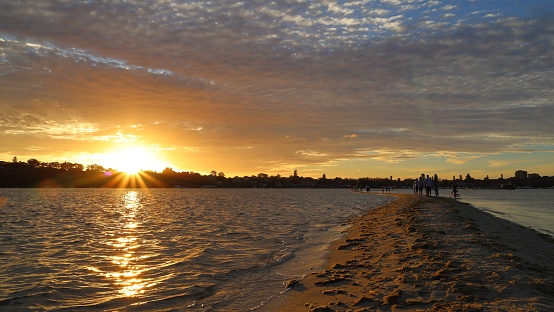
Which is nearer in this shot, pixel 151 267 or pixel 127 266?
pixel 151 267

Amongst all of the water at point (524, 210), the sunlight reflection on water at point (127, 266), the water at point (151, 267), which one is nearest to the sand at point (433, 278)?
the water at point (151, 267)

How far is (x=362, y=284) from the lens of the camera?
1001 centimetres

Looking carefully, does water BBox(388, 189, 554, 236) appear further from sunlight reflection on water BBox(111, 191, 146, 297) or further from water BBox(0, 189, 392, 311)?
sunlight reflection on water BBox(111, 191, 146, 297)

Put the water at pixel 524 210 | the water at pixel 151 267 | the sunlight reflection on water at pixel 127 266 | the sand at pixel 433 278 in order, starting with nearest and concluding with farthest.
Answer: the sand at pixel 433 278 < the water at pixel 151 267 < the sunlight reflection on water at pixel 127 266 < the water at pixel 524 210

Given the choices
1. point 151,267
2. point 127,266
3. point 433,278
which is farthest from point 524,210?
point 127,266

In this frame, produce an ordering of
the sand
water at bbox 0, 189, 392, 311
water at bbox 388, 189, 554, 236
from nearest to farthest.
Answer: the sand, water at bbox 0, 189, 392, 311, water at bbox 388, 189, 554, 236

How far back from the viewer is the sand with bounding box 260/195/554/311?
7910mm

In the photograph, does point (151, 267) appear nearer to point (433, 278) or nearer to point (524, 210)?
point (433, 278)

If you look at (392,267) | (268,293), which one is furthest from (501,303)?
(268,293)

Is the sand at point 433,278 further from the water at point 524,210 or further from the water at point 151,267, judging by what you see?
the water at point 524,210

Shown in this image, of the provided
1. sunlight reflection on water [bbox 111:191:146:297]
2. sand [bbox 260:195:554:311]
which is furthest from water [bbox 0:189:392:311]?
sand [bbox 260:195:554:311]

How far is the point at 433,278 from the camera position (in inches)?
381

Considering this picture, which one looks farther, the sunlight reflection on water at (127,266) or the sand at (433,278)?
the sunlight reflection on water at (127,266)

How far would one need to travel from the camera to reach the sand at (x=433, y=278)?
26.0ft
